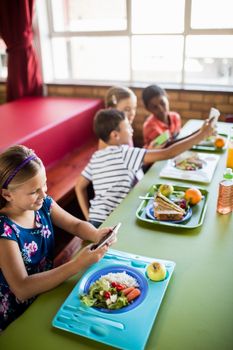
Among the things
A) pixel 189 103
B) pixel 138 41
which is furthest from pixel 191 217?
pixel 138 41

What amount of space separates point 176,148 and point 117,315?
93 centimetres

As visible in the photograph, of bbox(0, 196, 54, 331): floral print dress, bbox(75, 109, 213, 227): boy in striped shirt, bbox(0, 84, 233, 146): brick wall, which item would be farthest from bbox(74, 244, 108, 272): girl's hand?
bbox(0, 84, 233, 146): brick wall

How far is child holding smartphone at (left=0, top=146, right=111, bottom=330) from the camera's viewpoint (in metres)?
0.98

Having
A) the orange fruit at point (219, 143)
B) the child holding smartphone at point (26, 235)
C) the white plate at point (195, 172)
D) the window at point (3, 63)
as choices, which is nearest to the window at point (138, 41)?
the window at point (3, 63)

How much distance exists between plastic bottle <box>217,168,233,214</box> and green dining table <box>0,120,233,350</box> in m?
0.03

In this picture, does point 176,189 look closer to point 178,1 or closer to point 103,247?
point 103,247

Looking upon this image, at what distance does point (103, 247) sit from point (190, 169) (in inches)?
30.7

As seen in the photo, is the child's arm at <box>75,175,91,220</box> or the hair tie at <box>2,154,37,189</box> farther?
the child's arm at <box>75,175,91,220</box>

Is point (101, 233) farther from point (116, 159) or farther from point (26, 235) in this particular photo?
point (116, 159)

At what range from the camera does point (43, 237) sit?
48.0 inches

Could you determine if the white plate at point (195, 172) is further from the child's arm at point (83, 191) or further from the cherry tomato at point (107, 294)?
the cherry tomato at point (107, 294)

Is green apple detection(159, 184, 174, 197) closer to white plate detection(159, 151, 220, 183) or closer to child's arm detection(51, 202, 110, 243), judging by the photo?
white plate detection(159, 151, 220, 183)

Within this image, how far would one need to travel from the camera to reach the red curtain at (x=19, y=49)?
3133mm

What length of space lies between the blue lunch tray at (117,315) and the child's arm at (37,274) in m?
0.04
